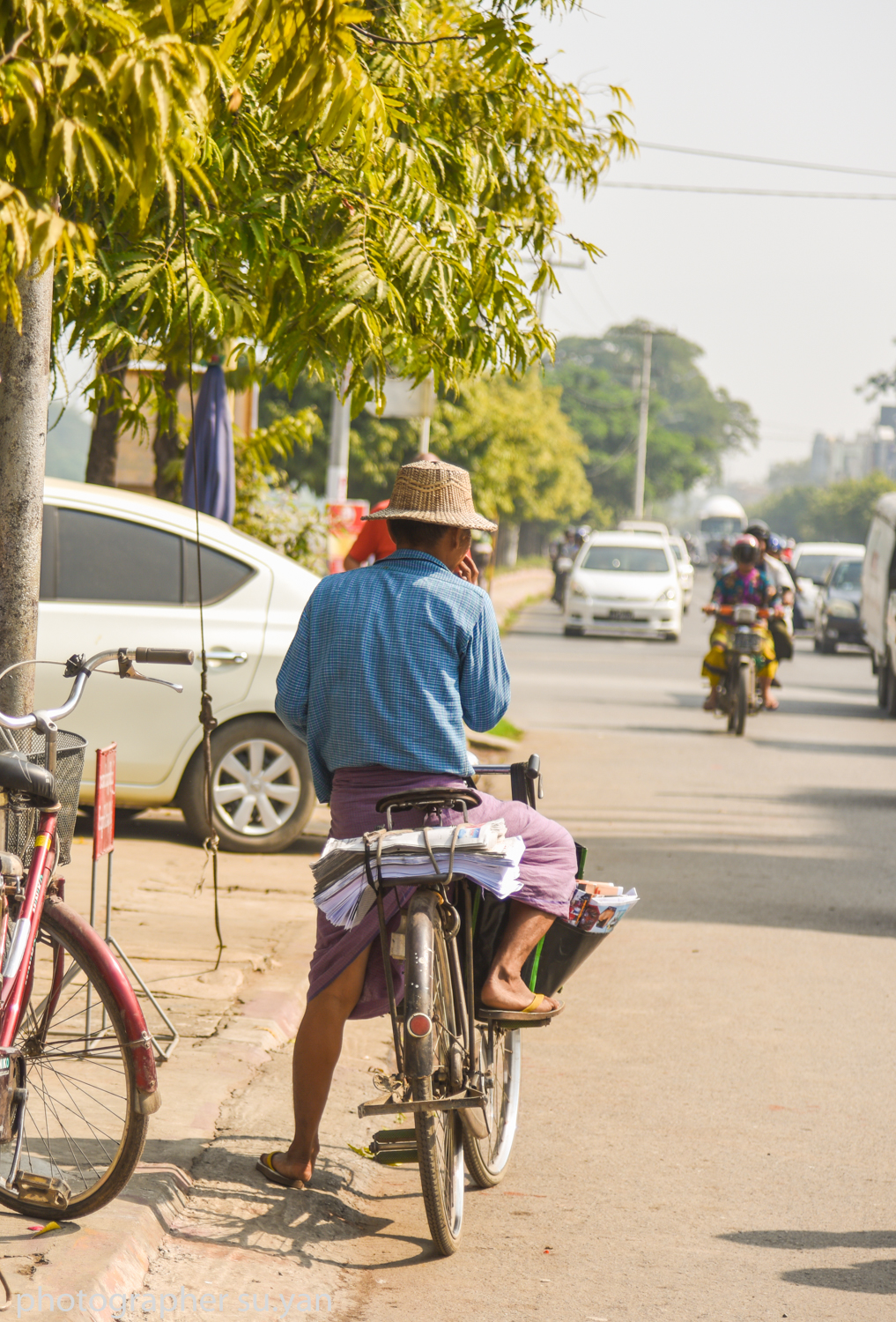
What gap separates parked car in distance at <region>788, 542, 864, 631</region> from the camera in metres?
35.1

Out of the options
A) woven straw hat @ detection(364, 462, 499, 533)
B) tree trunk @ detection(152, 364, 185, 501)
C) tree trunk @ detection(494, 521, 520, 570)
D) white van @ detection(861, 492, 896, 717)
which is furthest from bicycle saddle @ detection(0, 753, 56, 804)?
tree trunk @ detection(494, 521, 520, 570)

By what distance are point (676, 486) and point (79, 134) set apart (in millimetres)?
105875

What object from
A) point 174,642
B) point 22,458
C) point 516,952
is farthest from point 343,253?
point 174,642

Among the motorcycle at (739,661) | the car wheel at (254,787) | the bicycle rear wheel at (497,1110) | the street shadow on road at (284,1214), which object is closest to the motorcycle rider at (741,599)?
the motorcycle at (739,661)

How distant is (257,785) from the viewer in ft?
28.3

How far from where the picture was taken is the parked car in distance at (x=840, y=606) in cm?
2934

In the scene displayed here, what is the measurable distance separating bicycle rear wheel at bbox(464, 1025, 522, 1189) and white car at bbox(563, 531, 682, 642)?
25.4 meters

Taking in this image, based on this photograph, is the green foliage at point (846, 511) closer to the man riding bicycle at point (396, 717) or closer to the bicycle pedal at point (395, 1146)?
the man riding bicycle at point (396, 717)

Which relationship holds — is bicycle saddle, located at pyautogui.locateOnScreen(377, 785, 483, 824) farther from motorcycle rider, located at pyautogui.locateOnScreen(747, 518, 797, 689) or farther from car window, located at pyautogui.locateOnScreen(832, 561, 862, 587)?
car window, located at pyautogui.locateOnScreen(832, 561, 862, 587)

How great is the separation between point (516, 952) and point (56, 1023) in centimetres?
114

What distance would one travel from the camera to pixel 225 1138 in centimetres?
452

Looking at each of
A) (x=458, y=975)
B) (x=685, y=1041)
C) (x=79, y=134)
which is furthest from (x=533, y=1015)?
(x=79, y=134)

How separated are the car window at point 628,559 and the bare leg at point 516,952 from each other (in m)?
26.3

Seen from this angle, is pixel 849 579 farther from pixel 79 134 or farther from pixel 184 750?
pixel 79 134
